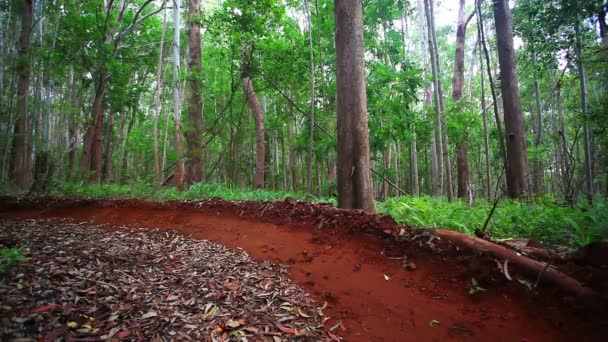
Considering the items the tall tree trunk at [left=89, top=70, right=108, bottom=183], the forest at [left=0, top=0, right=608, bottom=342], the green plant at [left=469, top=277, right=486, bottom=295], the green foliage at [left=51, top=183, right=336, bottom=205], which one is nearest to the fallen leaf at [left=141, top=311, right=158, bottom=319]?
the forest at [left=0, top=0, right=608, bottom=342]

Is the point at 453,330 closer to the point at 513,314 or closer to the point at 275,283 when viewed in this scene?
the point at 513,314

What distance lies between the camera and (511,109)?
6199 mm

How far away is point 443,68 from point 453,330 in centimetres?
2525

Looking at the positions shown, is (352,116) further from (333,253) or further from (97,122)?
Answer: (97,122)

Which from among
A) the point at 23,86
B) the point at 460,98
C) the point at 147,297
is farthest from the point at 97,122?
the point at 460,98

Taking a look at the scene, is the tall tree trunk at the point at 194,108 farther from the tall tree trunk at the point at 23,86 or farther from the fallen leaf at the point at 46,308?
the fallen leaf at the point at 46,308

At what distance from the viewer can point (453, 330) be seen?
2.21 m

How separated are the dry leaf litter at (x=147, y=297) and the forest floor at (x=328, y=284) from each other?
0.04ft

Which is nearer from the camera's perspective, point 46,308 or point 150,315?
point 46,308

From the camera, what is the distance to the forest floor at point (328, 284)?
208 centimetres

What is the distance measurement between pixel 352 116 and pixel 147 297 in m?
3.26

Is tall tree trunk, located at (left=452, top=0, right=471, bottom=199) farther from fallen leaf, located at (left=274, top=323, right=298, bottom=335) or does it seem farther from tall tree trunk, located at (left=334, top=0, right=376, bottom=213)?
fallen leaf, located at (left=274, top=323, right=298, bottom=335)

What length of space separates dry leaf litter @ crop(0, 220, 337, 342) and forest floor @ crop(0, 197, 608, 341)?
13 millimetres

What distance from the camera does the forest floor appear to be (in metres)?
2.08
